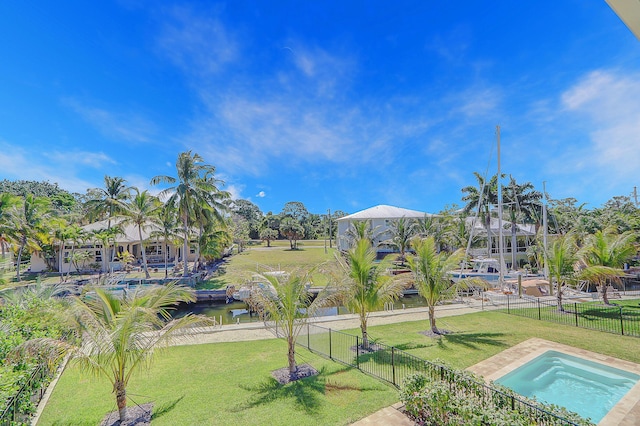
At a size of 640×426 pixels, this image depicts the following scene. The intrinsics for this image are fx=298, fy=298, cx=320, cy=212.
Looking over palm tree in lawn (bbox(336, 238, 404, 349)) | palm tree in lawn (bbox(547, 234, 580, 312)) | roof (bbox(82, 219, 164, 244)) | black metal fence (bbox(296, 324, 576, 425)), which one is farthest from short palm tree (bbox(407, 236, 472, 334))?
roof (bbox(82, 219, 164, 244))

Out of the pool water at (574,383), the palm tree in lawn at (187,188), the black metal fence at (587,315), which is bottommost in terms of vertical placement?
the pool water at (574,383)

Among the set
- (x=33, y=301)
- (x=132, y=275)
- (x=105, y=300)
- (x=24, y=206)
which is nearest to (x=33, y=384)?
(x=105, y=300)

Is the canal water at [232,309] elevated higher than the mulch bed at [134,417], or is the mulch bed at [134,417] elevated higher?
the mulch bed at [134,417]

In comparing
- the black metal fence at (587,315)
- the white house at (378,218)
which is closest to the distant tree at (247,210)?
the white house at (378,218)

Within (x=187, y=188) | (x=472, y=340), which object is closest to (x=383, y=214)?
(x=187, y=188)

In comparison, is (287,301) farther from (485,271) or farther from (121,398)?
(485,271)

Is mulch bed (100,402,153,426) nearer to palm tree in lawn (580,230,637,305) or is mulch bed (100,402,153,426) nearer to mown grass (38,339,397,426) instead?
mown grass (38,339,397,426)

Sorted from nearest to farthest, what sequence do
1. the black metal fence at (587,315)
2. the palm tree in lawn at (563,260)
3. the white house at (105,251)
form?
the black metal fence at (587,315) → the palm tree in lawn at (563,260) → the white house at (105,251)

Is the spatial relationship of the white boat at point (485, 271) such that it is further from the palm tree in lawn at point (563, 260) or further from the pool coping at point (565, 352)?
the pool coping at point (565, 352)
